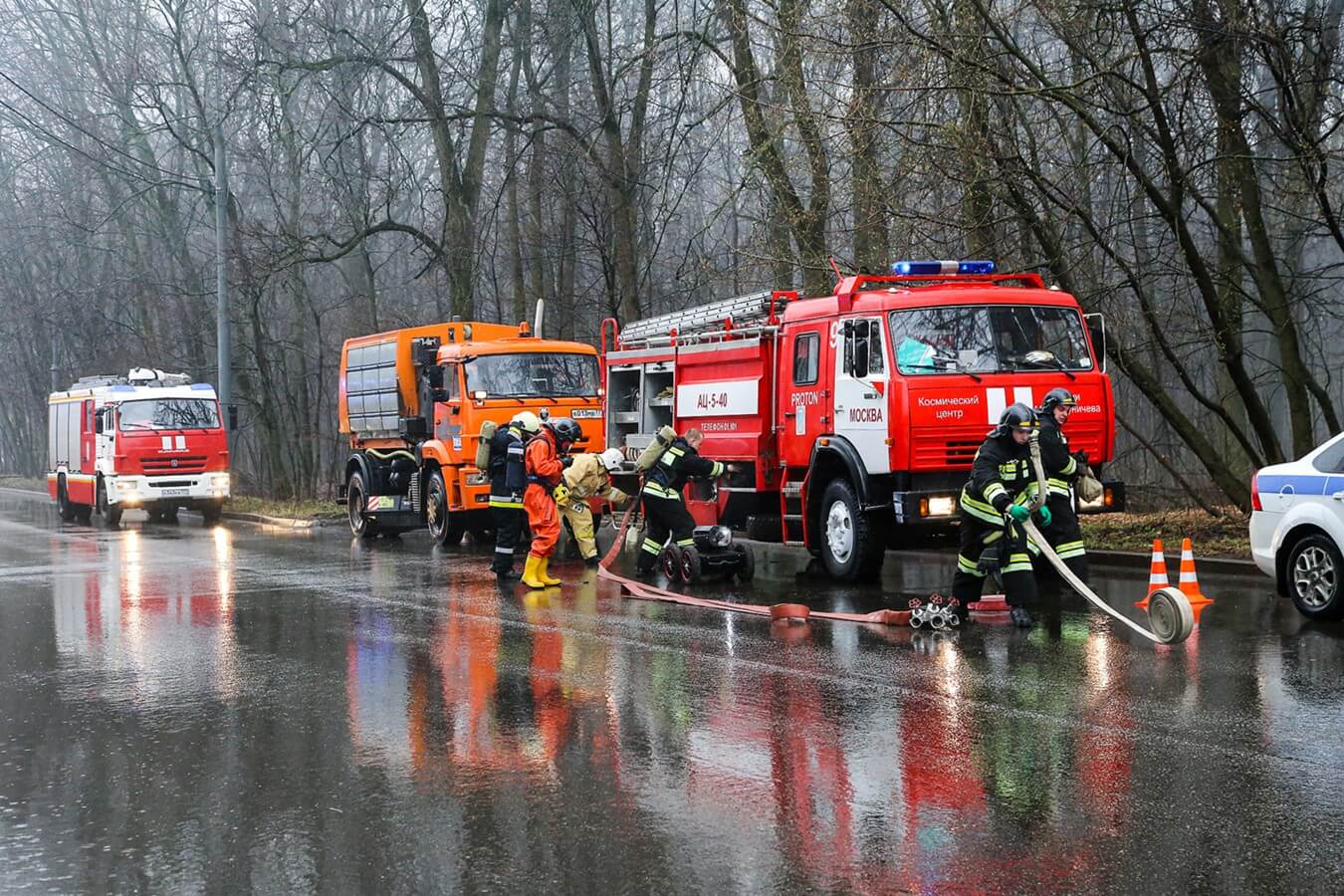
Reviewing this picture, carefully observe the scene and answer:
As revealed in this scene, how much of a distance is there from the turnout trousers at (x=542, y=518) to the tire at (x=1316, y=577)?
6676mm

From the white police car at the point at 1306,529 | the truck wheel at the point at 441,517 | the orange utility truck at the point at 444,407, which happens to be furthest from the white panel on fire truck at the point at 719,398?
the white police car at the point at 1306,529

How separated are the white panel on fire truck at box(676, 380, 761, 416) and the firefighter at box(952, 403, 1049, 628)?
4635mm

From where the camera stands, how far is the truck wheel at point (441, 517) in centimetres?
2073

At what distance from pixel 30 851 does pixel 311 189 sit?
32512 mm

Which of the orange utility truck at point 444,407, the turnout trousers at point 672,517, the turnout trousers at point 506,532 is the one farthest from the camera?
the orange utility truck at point 444,407

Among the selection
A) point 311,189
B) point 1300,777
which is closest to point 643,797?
point 1300,777

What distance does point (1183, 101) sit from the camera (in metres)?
14.6

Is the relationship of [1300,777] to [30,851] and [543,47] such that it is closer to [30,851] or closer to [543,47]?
[30,851]

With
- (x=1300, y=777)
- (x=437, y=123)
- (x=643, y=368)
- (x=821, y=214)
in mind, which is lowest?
(x=1300, y=777)

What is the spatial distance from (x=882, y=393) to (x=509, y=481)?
3815 mm

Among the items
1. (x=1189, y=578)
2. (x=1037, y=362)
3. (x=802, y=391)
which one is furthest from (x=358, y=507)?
(x=1189, y=578)

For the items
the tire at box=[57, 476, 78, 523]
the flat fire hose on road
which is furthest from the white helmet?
the tire at box=[57, 476, 78, 523]

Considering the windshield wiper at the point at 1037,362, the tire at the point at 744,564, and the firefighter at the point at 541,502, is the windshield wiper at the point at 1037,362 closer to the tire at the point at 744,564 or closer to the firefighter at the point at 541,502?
the tire at the point at 744,564

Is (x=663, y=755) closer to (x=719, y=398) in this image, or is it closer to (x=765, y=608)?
(x=765, y=608)
